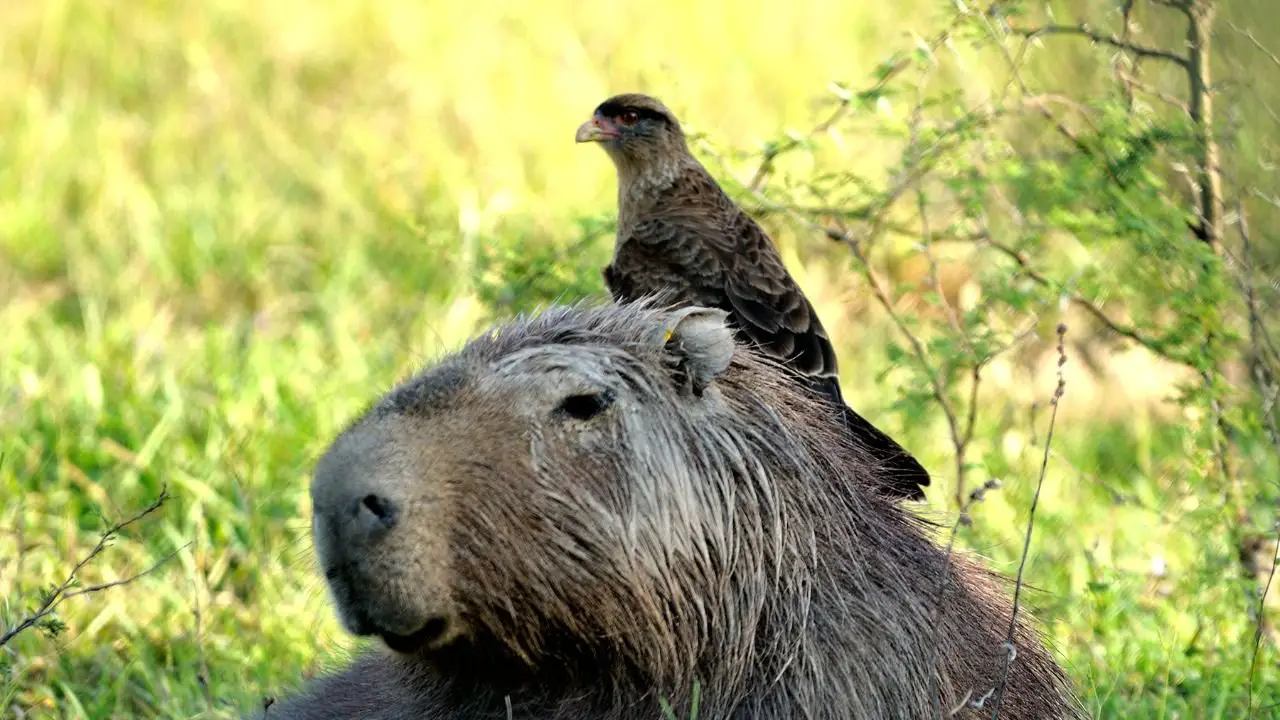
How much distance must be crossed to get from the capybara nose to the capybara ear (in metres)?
0.65

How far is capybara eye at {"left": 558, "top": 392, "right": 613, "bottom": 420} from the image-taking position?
9.61ft

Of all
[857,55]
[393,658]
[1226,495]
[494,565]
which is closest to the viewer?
[494,565]

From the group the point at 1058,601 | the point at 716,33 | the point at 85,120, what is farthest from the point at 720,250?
the point at 716,33

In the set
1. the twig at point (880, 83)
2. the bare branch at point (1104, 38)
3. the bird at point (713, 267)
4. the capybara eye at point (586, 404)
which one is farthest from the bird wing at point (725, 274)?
the capybara eye at point (586, 404)

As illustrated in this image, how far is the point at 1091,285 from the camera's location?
5230 millimetres

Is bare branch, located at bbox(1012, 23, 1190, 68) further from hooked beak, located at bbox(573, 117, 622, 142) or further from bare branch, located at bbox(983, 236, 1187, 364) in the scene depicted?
hooked beak, located at bbox(573, 117, 622, 142)

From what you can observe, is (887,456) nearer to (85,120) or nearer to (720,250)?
(720,250)

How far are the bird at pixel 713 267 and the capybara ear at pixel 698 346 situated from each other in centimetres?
59

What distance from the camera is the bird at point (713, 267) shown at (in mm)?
3906

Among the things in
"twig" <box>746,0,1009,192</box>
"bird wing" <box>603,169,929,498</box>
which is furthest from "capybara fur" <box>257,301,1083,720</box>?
"twig" <box>746,0,1009,192</box>

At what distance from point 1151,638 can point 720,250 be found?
1613mm

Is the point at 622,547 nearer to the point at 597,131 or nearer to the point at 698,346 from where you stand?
the point at 698,346

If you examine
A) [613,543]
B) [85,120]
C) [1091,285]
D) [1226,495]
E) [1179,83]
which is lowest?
[613,543]

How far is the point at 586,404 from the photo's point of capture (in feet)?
9.67
